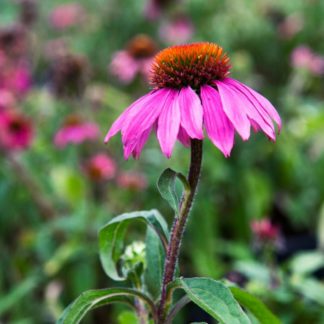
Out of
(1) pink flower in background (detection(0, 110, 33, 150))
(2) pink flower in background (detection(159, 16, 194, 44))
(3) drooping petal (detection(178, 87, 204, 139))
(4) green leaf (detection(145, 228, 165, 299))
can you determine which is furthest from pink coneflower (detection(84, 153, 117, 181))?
(2) pink flower in background (detection(159, 16, 194, 44))

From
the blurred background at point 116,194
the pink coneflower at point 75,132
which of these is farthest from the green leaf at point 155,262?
the pink coneflower at point 75,132

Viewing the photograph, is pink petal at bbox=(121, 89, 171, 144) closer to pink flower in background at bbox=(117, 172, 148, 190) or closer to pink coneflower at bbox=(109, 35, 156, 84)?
pink flower in background at bbox=(117, 172, 148, 190)

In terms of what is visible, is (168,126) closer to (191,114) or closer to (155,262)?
(191,114)

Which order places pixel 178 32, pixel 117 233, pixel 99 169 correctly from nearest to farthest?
pixel 117 233, pixel 99 169, pixel 178 32

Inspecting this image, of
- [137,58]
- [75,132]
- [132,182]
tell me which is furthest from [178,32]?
[132,182]

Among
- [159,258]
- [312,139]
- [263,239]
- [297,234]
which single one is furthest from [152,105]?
[312,139]

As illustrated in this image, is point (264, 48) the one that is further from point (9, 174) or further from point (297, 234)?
point (9, 174)
